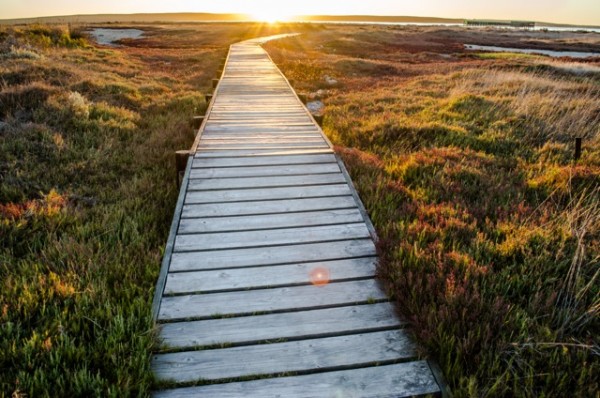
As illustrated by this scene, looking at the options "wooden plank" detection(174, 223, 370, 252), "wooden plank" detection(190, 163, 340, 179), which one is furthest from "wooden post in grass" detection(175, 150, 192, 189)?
"wooden plank" detection(174, 223, 370, 252)

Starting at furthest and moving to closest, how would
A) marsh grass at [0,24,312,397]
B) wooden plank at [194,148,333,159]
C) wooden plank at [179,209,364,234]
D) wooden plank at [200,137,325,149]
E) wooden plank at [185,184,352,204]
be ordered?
wooden plank at [200,137,325,149], wooden plank at [194,148,333,159], wooden plank at [185,184,352,204], wooden plank at [179,209,364,234], marsh grass at [0,24,312,397]

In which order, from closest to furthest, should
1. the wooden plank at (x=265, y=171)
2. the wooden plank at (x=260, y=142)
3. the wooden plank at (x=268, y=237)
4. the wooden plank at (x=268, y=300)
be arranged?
the wooden plank at (x=268, y=300) < the wooden plank at (x=268, y=237) < the wooden plank at (x=265, y=171) < the wooden plank at (x=260, y=142)

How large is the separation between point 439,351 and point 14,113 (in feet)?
34.1

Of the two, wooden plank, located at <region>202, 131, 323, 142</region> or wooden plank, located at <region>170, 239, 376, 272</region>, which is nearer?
wooden plank, located at <region>170, 239, 376, 272</region>

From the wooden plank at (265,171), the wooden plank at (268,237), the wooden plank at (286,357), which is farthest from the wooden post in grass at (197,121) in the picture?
the wooden plank at (286,357)

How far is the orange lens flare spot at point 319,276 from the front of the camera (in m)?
4.00

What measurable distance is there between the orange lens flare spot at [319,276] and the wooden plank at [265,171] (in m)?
2.41

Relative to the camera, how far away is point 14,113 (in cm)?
912

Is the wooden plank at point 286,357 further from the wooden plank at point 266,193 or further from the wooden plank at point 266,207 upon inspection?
the wooden plank at point 266,193

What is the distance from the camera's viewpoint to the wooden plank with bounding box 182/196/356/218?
5.22 meters

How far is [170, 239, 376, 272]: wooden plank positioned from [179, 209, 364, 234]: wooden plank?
48cm

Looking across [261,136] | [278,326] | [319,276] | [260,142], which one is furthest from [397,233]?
[261,136]

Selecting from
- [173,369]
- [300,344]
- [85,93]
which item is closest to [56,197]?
[173,369]

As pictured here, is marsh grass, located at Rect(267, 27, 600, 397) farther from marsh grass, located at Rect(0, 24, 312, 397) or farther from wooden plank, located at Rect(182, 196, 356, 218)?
marsh grass, located at Rect(0, 24, 312, 397)
